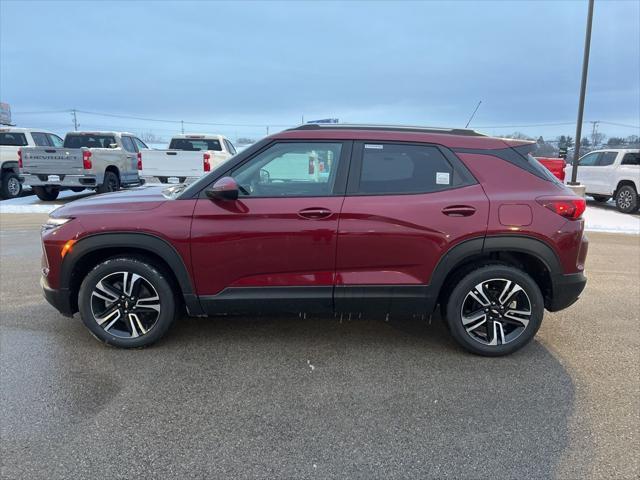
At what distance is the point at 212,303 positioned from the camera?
3.63m

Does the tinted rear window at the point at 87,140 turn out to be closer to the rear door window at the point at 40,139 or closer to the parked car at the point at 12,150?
the rear door window at the point at 40,139

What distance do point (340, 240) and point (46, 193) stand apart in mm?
13382

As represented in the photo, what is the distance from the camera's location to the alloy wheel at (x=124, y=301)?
12.0 feet

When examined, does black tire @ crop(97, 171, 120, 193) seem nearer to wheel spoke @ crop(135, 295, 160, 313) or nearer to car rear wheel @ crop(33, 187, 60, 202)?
car rear wheel @ crop(33, 187, 60, 202)

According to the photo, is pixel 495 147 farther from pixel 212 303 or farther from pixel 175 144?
pixel 175 144

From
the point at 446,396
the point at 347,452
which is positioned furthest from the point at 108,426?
the point at 446,396

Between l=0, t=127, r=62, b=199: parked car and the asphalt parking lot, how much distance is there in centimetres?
1167

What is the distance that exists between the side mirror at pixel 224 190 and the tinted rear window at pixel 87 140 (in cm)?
1322

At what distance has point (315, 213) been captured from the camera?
11.4 feet

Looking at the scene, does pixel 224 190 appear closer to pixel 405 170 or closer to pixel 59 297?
pixel 405 170

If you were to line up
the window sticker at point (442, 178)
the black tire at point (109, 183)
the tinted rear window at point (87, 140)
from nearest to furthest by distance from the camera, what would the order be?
the window sticker at point (442, 178), the black tire at point (109, 183), the tinted rear window at point (87, 140)

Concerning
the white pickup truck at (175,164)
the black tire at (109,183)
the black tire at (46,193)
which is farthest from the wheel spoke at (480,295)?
the black tire at (46,193)

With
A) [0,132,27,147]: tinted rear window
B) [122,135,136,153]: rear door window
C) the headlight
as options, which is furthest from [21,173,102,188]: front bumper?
the headlight

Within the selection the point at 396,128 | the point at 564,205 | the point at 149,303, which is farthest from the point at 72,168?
the point at 564,205
